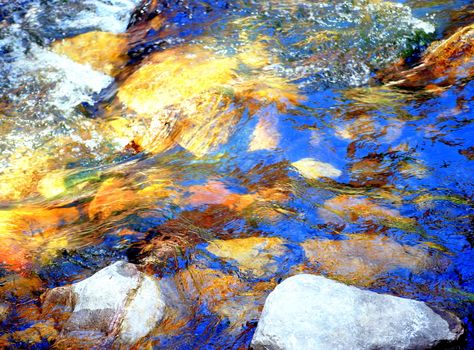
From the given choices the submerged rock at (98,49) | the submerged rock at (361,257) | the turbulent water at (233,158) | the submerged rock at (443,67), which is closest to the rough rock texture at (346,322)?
the turbulent water at (233,158)

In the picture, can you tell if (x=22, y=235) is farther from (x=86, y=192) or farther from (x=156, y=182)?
(x=156, y=182)

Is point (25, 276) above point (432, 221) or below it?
below

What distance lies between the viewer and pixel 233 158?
192 inches

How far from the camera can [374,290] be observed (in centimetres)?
316

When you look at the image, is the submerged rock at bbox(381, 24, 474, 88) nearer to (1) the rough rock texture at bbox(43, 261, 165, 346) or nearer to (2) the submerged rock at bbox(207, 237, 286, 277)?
(2) the submerged rock at bbox(207, 237, 286, 277)

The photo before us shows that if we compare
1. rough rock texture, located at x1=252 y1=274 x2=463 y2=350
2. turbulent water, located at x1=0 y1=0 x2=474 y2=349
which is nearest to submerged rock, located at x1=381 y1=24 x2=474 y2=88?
turbulent water, located at x1=0 y1=0 x2=474 y2=349

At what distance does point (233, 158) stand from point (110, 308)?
2103 millimetres

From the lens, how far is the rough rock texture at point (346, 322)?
8.68ft

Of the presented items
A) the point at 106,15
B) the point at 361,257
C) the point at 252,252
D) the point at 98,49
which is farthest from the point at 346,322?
the point at 106,15

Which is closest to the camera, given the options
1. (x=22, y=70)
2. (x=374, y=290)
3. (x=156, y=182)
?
(x=374, y=290)

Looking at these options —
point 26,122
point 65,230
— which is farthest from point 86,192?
point 26,122

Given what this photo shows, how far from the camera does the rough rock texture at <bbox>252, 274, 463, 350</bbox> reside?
264cm

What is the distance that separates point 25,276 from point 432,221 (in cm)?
306

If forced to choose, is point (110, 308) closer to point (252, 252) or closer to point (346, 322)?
point (252, 252)
